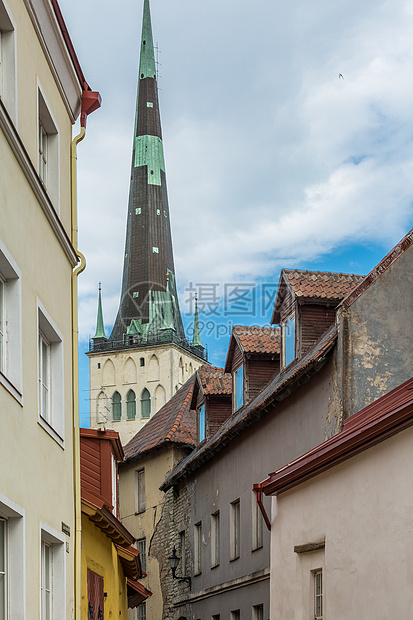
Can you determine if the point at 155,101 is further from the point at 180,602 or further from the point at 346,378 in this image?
the point at 346,378

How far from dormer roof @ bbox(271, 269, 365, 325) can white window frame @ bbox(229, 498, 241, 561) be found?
17.4ft

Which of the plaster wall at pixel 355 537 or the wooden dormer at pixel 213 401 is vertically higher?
the wooden dormer at pixel 213 401

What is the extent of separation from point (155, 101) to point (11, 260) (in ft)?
295

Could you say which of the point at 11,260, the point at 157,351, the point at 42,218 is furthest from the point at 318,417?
the point at 157,351

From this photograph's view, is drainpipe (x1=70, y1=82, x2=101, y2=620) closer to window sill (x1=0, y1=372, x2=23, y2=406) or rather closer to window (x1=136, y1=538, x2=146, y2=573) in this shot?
window sill (x1=0, y1=372, x2=23, y2=406)

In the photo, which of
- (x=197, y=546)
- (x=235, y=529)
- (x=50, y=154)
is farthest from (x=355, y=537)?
(x=197, y=546)

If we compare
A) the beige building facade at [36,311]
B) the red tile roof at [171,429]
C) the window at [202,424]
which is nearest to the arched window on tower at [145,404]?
the red tile roof at [171,429]

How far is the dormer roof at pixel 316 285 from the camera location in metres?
19.6

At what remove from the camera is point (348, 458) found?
11.8 m

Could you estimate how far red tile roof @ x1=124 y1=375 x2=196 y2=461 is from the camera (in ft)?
109

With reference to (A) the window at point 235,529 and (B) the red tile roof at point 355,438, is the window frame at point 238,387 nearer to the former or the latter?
(A) the window at point 235,529

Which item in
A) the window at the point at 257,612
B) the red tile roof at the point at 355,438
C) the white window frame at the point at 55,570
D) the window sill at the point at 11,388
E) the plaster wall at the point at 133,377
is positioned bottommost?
the window at the point at 257,612

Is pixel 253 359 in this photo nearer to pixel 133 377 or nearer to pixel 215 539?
pixel 215 539

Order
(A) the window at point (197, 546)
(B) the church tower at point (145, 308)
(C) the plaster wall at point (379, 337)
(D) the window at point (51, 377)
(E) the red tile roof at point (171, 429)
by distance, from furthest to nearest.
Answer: (B) the church tower at point (145, 308) → (E) the red tile roof at point (171, 429) → (A) the window at point (197, 546) → (C) the plaster wall at point (379, 337) → (D) the window at point (51, 377)
